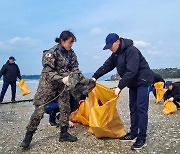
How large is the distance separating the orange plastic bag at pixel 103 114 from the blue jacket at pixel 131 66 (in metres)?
0.45

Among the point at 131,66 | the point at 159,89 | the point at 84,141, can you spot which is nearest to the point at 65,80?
the point at 131,66

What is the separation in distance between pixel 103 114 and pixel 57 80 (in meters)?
1.01

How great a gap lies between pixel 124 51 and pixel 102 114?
1.16 m

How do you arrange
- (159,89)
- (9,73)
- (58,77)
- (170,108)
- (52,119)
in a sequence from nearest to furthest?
(58,77)
(52,119)
(170,108)
(159,89)
(9,73)

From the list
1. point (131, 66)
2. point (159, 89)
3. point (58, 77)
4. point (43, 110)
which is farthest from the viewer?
point (159, 89)

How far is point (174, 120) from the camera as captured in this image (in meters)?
7.84

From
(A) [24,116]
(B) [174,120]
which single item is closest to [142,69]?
(B) [174,120]

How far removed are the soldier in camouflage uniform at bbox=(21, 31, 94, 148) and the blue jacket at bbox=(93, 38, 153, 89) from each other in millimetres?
668

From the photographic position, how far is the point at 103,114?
5473 millimetres

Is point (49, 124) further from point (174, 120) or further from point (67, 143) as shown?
point (174, 120)

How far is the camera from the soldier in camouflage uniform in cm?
531

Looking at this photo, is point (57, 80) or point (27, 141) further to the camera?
point (27, 141)

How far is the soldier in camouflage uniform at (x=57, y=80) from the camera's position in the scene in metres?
5.31

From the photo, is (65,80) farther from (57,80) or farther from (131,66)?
(131,66)
